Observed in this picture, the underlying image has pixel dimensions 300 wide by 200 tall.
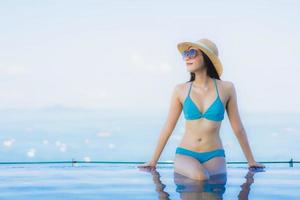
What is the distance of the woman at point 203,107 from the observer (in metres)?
6.09

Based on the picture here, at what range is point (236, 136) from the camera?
258 inches

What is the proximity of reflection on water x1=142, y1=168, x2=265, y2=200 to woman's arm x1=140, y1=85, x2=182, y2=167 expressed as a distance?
348mm

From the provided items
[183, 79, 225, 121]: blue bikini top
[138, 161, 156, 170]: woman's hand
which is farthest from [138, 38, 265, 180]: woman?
[138, 161, 156, 170]: woman's hand

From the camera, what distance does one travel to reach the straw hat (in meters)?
6.14

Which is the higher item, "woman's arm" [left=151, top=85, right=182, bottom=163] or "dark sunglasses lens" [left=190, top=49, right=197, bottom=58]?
"dark sunglasses lens" [left=190, top=49, right=197, bottom=58]

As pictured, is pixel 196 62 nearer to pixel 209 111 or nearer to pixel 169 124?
pixel 209 111

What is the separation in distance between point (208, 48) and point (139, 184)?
1.84 metres

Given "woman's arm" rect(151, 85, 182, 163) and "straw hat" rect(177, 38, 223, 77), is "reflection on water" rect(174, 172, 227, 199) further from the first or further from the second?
"straw hat" rect(177, 38, 223, 77)

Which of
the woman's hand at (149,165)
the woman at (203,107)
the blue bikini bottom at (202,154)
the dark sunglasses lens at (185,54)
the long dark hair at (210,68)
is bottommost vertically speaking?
the woman's hand at (149,165)

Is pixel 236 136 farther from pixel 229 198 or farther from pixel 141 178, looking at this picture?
pixel 229 198

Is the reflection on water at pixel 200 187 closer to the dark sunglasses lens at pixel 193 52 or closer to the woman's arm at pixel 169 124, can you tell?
the woman's arm at pixel 169 124

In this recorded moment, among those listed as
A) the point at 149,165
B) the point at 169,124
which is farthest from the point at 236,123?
the point at 149,165

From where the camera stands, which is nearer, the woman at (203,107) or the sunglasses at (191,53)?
the woman at (203,107)

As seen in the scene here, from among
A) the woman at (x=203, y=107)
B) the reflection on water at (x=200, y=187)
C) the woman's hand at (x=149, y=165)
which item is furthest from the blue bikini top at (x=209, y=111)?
the woman's hand at (x=149, y=165)
